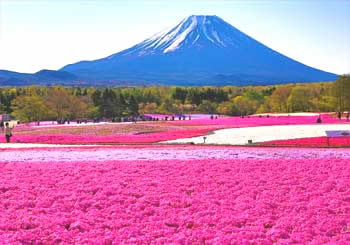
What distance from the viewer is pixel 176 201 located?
15.8 m

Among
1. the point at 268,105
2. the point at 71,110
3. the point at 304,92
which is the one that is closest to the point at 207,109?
the point at 268,105

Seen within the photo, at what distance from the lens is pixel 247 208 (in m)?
15.2

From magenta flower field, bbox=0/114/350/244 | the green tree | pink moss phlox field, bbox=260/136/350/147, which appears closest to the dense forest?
the green tree

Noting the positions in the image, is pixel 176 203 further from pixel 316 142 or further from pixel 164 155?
pixel 316 142

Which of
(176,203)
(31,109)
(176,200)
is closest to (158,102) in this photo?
(31,109)

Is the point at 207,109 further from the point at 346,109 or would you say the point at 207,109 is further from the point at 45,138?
the point at 45,138

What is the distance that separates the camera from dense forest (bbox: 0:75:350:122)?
109938mm

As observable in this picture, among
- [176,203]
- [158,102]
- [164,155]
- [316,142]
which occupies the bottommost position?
[176,203]

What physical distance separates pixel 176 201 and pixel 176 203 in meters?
0.25

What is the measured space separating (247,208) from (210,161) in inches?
314

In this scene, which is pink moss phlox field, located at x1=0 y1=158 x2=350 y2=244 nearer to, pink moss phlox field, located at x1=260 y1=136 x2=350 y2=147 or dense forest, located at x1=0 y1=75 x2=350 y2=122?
pink moss phlox field, located at x1=260 y1=136 x2=350 y2=147

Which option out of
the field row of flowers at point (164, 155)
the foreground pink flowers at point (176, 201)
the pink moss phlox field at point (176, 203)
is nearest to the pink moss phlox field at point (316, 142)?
the field row of flowers at point (164, 155)

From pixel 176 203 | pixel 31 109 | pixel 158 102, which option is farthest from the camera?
pixel 158 102

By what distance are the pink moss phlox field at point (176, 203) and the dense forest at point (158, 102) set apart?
91.2 m
